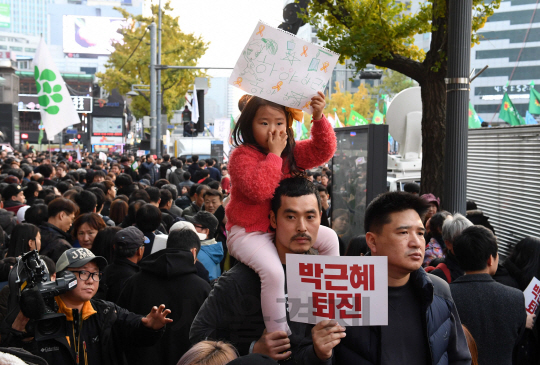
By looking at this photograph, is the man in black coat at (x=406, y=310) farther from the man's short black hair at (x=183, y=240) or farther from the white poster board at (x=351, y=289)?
the man's short black hair at (x=183, y=240)

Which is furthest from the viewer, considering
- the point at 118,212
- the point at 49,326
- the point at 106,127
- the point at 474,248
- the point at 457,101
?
the point at 106,127

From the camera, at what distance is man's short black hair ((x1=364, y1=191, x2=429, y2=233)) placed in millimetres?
2697

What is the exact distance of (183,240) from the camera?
4680mm

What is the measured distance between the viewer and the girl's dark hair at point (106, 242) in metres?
5.70

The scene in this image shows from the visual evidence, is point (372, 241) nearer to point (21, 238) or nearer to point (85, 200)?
point (21, 238)

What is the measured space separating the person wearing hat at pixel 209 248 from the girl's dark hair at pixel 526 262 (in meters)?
2.68

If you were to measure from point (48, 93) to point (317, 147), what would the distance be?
1072cm

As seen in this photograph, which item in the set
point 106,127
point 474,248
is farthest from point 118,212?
point 106,127

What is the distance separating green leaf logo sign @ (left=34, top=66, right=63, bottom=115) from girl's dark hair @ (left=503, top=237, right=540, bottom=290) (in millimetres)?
10219

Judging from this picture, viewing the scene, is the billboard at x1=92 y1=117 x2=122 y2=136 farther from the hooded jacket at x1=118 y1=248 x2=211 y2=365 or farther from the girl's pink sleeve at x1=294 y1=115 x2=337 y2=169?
the girl's pink sleeve at x1=294 y1=115 x2=337 y2=169

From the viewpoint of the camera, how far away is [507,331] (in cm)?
378

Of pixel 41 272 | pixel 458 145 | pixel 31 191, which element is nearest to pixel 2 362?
pixel 41 272

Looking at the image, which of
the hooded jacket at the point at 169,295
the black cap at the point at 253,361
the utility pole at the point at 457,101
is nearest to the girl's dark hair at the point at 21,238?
the hooded jacket at the point at 169,295

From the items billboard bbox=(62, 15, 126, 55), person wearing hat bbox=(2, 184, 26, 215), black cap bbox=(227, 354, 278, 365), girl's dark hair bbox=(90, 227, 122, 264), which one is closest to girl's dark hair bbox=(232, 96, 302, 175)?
black cap bbox=(227, 354, 278, 365)
